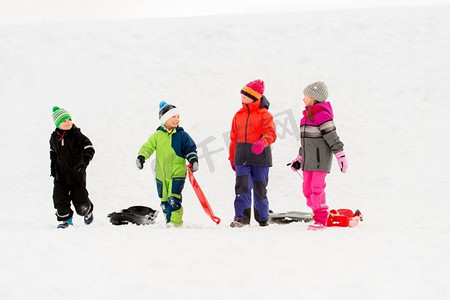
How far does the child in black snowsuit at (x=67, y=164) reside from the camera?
762 cm

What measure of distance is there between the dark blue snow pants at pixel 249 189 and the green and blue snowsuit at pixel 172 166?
751mm

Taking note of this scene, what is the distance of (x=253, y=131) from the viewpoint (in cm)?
730

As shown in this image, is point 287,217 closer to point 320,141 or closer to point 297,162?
point 297,162

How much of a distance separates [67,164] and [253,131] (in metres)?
2.81

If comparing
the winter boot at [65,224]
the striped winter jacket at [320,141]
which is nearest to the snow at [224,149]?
the winter boot at [65,224]

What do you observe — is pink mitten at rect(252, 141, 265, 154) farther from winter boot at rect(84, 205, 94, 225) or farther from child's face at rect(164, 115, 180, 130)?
winter boot at rect(84, 205, 94, 225)

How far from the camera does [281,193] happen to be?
10.8 m

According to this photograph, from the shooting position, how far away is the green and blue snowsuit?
7.36 meters

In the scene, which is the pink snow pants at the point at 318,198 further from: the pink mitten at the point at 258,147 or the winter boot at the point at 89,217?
the winter boot at the point at 89,217

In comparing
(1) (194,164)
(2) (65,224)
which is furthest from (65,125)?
(1) (194,164)

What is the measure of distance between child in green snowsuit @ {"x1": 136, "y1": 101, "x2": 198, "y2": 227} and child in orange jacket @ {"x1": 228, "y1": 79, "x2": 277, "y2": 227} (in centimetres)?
67

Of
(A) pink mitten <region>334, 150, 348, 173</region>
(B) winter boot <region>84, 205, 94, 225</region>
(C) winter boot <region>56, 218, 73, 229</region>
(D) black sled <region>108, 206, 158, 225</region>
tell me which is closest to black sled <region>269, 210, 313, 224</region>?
(A) pink mitten <region>334, 150, 348, 173</region>

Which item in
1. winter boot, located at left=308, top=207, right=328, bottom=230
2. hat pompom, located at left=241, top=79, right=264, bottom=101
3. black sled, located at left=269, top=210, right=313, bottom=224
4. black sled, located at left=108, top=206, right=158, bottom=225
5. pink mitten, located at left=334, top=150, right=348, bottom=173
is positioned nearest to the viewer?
pink mitten, located at left=334, top=150, right=348, bottom=173

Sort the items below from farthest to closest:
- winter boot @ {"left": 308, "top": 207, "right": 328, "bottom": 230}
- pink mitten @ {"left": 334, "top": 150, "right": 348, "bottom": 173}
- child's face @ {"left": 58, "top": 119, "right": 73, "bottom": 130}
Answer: child's face @ {"left": 58, "top": 119, "right": 73, "bottom": 130}
winter boot @ {"left": 308, "top": 207, "right": 328, "bottom": 230}
pink mitten @ {"left": 334, "top": 150, "right": 348, "bottom": 173}
